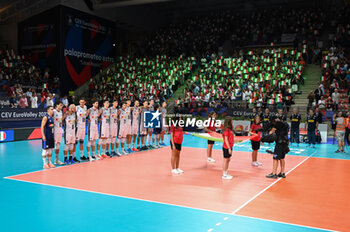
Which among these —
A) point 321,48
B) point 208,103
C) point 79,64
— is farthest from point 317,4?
point 79,64

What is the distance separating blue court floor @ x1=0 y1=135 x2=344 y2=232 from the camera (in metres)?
5.21

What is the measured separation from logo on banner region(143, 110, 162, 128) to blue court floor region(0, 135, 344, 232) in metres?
6.30

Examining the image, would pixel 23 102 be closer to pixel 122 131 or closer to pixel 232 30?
pixel 122 131

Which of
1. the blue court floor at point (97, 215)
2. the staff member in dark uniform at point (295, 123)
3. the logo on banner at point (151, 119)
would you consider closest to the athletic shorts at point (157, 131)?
the logo on banner at point (151, 119)

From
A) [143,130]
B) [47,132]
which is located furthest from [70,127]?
[143,130]

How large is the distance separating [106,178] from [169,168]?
87.5 inches

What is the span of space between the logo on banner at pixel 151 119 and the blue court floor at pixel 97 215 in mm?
6304

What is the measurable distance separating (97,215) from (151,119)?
818 cm

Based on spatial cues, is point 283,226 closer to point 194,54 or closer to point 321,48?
point 321,48

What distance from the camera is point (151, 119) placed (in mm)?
13758

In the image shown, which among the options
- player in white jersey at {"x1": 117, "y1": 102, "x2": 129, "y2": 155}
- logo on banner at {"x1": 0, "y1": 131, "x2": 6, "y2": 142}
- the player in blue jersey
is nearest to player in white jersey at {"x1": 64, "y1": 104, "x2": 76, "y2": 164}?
the player in blue jersey

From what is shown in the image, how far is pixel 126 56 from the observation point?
3444 cm

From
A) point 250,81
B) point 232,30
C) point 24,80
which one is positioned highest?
point 232,30

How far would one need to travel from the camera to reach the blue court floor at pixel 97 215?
17.1 ft
